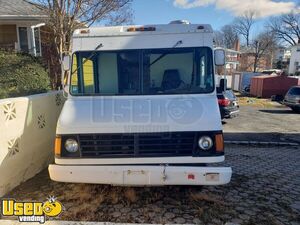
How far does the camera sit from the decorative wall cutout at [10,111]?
13.3ft

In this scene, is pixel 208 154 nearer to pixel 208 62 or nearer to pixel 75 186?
pixel 208 62

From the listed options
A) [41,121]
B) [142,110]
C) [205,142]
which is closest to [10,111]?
[41,121]

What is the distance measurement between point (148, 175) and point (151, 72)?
5.29ft

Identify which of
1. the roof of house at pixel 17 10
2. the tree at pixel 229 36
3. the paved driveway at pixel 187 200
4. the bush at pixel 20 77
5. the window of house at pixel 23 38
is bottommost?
the paved driveway at pixel 187 200

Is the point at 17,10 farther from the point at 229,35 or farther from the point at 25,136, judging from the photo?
the point at 229,35

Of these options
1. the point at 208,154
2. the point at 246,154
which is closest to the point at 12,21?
the point at 246,154

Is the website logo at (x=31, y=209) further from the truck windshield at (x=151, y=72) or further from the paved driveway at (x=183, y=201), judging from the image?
the truck windshield at (x=151, y=72)

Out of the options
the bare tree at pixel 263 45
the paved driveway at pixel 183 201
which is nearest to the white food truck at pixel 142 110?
the paved driveway at pixel 183 201

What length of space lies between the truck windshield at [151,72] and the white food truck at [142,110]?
2cm

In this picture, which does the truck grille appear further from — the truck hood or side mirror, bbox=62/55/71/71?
side mirror, bbox=62/55/71/71

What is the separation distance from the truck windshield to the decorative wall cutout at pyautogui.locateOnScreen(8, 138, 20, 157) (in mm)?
1179

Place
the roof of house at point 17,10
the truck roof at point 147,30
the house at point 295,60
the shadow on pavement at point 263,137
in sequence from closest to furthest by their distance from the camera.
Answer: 1. the truck roof at point 147,30
2. the shadow on pavement at point 263,137
3. the roof of house at point 17,10
4. the house at point 295,60

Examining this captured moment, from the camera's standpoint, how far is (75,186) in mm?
4551

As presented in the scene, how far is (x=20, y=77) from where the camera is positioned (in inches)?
296
